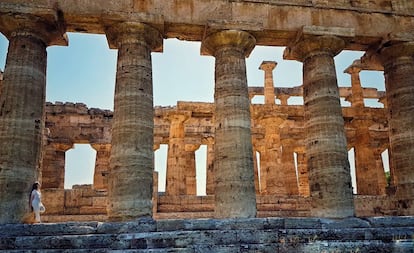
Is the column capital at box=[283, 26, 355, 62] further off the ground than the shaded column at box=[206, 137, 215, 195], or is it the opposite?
the column capital at box=[283, 26, 355, 62]

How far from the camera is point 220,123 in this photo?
15.7m

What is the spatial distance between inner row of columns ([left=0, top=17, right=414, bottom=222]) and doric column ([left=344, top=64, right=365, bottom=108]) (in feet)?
36.8

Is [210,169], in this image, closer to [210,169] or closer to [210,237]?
[210,169]

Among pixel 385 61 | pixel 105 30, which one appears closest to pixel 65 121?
pixel 105 30

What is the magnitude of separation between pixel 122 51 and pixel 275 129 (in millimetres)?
14304

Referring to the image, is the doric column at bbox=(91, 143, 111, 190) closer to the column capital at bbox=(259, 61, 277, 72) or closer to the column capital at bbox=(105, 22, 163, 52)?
the column capital at bbox=(259, 61, 277, 72)

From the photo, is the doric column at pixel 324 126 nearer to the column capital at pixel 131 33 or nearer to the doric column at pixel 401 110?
the doric column at pixel 401 110

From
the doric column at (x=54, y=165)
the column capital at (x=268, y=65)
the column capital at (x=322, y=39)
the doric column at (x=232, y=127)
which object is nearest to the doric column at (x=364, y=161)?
the column capital at (x=268, y=65)

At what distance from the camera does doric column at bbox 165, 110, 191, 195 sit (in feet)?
83.1

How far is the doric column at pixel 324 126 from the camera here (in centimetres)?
1540

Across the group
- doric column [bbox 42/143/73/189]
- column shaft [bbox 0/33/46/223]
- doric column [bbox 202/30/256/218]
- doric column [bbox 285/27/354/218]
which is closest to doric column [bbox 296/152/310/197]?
doric column [bbox 285/27/354/218]

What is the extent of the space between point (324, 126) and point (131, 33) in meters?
8.28

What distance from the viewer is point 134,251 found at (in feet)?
31.9

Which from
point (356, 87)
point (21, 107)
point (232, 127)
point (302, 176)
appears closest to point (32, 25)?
point (21, 107)
